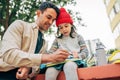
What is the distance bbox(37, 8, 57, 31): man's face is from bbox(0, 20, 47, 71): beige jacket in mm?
114

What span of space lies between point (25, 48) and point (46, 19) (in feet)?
1.26

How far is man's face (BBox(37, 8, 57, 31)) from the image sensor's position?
226 centimetres

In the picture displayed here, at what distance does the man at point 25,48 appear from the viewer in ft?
5.93

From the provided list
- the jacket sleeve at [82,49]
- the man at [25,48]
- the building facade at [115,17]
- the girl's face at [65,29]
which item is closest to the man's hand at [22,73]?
the man at [25,48]

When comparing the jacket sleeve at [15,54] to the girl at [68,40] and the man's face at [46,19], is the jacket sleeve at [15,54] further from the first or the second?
the girl at [68,40]

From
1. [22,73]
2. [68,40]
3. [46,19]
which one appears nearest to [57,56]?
[22,73]

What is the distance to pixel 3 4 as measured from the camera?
14.0 metres

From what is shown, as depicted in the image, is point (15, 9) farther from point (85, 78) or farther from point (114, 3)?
point (114, 3)

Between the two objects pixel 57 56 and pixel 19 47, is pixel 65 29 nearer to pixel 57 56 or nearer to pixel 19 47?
pixel 19 47

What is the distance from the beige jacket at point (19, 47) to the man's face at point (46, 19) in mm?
114

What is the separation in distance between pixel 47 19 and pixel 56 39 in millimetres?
783

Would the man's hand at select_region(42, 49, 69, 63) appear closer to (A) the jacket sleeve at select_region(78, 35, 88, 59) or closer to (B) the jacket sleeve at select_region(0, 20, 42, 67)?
(B) the jacket sleeve at select_region(0, 20, 42, 67)

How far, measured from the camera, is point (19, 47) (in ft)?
6.43

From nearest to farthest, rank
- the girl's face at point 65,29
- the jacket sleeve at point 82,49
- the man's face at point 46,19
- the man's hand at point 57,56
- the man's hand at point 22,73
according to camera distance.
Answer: the man's hand at point 57,56
the man's hand at point 22,73
the man's face at point 46,19
the jacket sleeve at point 82,49
the girl's face at point 65,29
